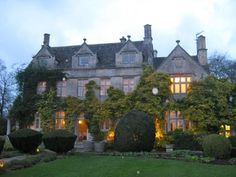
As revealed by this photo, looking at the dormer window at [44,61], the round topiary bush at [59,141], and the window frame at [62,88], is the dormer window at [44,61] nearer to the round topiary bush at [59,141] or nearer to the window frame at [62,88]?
the window frame at [62,88]

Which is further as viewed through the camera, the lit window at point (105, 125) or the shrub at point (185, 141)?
the lit window at point (105, 125)

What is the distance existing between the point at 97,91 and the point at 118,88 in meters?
2.23

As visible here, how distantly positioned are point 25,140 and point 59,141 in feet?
6.57

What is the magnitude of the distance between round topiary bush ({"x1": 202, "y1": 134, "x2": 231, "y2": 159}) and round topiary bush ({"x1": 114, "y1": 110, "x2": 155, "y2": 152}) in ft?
13.2

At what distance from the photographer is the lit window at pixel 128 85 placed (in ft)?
106

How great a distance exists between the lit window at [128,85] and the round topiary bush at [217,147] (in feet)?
42.4

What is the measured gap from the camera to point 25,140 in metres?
21.4

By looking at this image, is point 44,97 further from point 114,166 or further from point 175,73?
point 114,166

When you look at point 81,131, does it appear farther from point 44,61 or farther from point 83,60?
point 44,61

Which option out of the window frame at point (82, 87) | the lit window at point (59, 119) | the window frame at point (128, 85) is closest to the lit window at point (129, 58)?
the window frame at point (128, 85)

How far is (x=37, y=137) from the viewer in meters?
21.8

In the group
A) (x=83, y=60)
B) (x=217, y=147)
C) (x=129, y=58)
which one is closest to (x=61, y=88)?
(x=83, y=60)

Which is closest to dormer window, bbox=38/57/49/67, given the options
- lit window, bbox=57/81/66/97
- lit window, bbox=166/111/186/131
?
lit window, bbox=57/81/66/97

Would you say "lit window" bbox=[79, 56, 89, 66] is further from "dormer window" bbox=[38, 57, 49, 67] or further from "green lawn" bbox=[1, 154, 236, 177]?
"green lawn" bbox=[1, 154, 236, 177]
